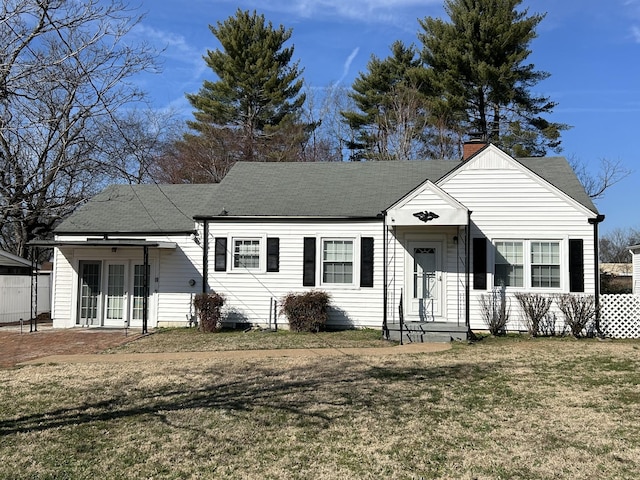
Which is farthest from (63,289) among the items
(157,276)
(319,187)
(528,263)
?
(528,263)

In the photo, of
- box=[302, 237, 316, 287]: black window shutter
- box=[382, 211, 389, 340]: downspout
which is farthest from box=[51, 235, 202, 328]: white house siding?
box=[382, 211, 389, 340]: downspout

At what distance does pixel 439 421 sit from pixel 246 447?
2.31 metres

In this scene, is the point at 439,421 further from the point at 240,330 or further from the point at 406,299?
the point at 240,330

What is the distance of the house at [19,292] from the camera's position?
1766 cm

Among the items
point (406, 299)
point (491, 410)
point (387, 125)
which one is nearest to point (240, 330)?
point (406, 299)

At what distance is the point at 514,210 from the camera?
45.2 ft

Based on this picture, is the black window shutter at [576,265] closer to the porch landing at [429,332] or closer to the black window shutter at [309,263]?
the porch landing at [429,332]

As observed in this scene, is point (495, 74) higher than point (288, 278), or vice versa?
point (495, 74)

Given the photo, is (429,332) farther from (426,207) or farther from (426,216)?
(426,207)

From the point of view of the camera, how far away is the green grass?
4824mm

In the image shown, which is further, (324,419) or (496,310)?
(496,310)

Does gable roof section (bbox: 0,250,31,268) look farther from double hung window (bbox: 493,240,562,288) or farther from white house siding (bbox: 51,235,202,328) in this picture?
double hung window (bbox: 493,240,562,288)

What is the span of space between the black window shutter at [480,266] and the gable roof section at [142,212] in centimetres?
818

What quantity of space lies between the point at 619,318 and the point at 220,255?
35.5ft
